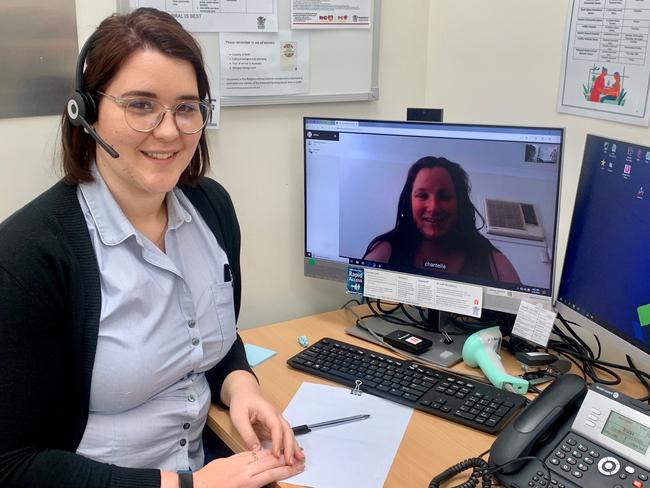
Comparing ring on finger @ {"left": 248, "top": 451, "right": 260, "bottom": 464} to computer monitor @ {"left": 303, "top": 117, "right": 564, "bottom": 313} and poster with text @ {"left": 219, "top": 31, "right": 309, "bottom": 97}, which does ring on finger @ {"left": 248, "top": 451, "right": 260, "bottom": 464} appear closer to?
computer monitor @ {"left": 303, "top": 117, "right": 564, "bottom": 313}

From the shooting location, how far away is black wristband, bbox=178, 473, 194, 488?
1.07 m

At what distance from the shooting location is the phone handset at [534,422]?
41.3 inches

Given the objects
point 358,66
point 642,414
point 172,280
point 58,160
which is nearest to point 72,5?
point 58,160

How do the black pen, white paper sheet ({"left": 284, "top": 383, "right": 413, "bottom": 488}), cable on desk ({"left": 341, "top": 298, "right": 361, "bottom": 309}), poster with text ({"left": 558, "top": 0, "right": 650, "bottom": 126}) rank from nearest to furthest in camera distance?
white paper sheet ({"left": 284, "top": 383, "right": 413, "bottom": 488})
the black pen
poster with text ({"left": 558, "top": 0, "right": 650, "bottom": 126})
cable on desk ({"left": 341, "top": 298, "right": 361, "bottom": 309})

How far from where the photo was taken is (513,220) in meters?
1.41

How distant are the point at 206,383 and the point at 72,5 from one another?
83cm

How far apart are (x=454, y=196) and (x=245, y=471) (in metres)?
0.74

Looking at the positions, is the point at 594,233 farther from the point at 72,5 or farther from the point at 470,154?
the point at 72,5

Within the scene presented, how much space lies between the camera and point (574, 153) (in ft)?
5.09

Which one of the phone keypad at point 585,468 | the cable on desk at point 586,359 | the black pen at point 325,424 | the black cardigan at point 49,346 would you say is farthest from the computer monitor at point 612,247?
the black cardigan at point 49,346

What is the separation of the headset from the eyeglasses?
1.2 inches

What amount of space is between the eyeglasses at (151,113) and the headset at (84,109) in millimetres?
29

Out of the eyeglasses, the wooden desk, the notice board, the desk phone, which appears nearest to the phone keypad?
the desk phone

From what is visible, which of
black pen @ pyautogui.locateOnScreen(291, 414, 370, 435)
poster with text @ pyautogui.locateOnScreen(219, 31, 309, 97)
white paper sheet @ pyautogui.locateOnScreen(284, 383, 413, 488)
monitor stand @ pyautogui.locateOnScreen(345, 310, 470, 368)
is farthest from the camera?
poster with text @ pyautogui.locateOnScreen(219, 31, 309, 97)
